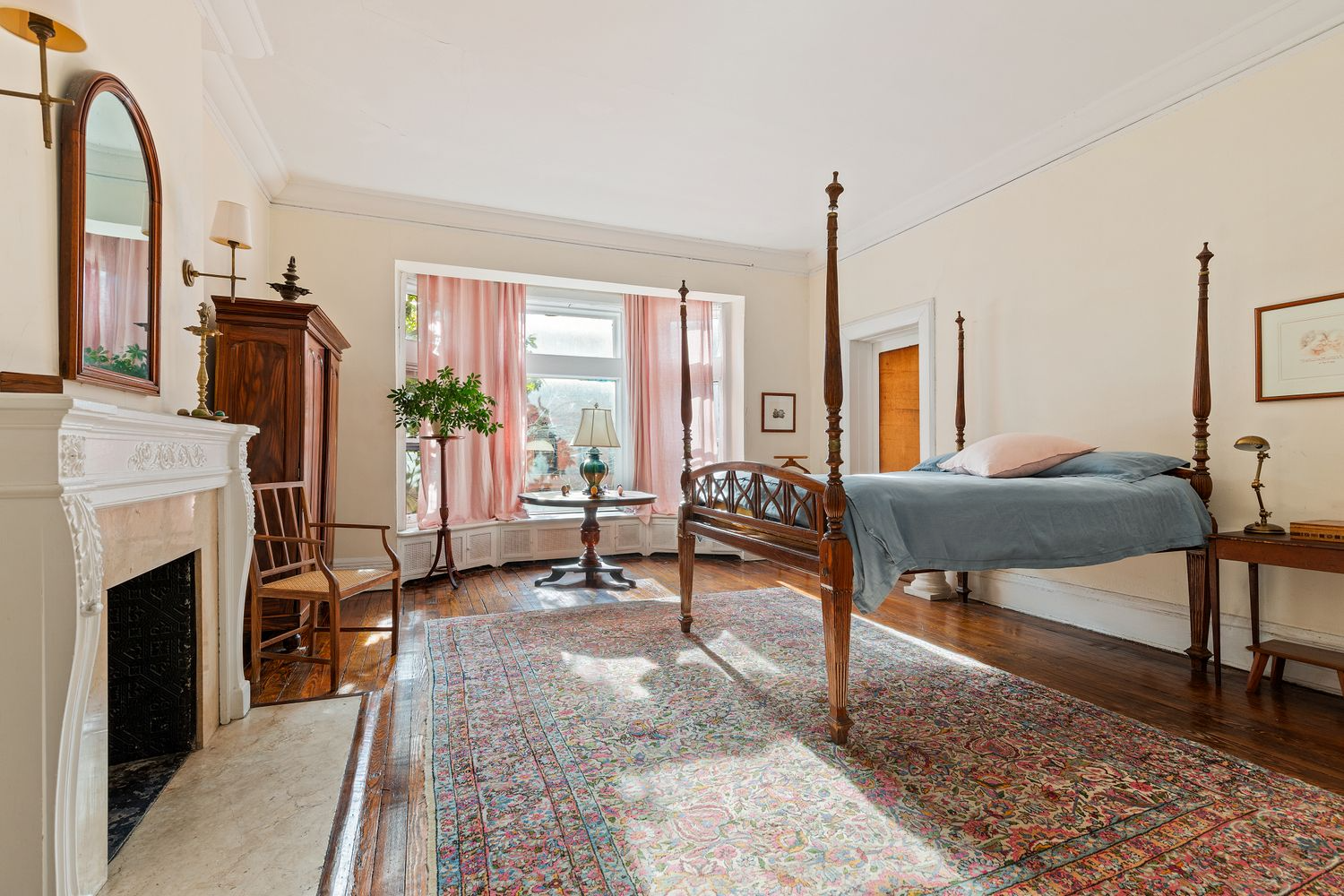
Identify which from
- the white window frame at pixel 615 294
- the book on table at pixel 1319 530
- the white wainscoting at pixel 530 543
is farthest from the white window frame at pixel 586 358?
the book on table at pixel 1319 530

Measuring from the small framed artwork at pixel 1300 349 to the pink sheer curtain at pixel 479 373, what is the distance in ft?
16.1

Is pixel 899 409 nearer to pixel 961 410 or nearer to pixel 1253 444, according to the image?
pixel 961 410

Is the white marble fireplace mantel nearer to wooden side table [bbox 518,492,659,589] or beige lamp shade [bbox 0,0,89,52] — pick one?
beige lamp shade [bbox 0,0,89,52]

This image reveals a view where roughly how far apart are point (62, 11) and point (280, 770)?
210cm

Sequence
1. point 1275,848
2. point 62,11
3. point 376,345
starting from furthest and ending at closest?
point 376,345 < point 1275,848 < point 62,11

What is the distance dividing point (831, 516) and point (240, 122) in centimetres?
387

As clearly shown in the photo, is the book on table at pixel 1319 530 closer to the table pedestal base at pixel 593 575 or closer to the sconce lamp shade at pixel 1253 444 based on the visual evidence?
the sconce lamp shade at pixel 1253 444

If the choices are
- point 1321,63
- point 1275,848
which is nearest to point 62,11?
point 1275,848

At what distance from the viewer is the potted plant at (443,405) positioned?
4.57m

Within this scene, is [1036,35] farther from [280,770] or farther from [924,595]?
[280,770]

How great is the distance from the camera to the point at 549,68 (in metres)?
3.14

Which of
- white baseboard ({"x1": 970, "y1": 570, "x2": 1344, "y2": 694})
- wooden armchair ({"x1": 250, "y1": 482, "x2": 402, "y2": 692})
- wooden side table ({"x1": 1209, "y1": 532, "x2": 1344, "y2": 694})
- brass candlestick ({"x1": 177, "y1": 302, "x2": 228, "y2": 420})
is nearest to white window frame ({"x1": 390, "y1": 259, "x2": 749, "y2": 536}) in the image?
wooden armchair ({"x1": 250, "y1": 482, "x2": 402, "y2": 692})

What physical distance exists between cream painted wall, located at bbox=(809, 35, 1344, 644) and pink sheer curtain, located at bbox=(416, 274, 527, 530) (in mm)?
3606

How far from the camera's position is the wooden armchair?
2729 mm
